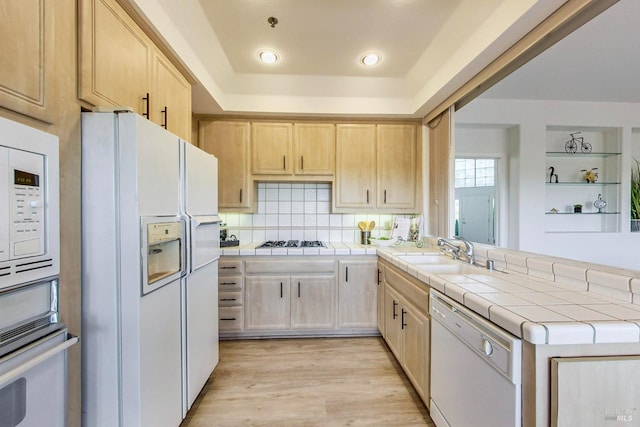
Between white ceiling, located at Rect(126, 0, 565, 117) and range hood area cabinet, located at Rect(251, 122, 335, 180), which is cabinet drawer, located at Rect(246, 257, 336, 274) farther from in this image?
white ceiling, located at Rect(126, 0, 565, 117)

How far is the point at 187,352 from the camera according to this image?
151cm

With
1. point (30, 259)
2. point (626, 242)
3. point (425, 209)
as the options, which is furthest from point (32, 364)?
point (626, 242)

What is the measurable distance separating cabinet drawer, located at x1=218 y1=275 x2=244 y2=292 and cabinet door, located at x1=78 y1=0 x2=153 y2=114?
162cm

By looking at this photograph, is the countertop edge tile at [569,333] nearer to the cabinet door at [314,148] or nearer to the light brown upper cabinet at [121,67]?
the light brown upper cabinet at [121,67]

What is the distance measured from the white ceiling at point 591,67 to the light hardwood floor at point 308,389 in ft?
8.81

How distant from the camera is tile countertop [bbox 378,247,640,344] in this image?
846 mm

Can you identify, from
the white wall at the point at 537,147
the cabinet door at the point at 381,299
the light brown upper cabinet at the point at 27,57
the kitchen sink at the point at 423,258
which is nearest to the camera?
the light brown upper cabinet at the point at 27,57

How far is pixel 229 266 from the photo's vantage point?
254 centimetres

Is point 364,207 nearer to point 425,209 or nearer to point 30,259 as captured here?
point 425,209

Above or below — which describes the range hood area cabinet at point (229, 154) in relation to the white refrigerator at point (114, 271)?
above

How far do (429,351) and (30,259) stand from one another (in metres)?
1.87

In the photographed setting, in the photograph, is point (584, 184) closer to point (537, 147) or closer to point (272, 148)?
point (537, 147)

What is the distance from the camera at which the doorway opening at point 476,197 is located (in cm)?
296

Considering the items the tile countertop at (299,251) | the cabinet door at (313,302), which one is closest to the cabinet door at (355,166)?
the tile countertop at (299,251)
